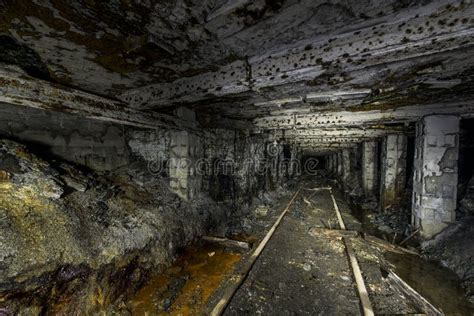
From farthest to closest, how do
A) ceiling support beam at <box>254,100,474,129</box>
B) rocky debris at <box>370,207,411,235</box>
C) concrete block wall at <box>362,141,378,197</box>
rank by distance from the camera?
concrete block wall at <box>362,141,378,197</box>, rocky debris at <box>370,207,411,235</box>, ceiling support beam at <box>254,100,474,129</box>

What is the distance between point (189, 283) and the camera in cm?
415

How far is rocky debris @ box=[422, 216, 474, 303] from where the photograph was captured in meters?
4.17

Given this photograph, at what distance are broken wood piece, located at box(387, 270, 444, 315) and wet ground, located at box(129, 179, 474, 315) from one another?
0.08m

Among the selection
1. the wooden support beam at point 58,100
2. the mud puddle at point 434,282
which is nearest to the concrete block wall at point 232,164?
the wooden support beam at point 58,100

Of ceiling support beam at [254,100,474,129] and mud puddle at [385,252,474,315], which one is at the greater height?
ceiling support beam at [254,100,474,129]

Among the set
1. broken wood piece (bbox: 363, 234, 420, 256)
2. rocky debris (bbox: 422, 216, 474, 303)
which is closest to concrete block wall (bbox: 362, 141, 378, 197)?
rocky debris (bbox: 422, 216, 474, 303)

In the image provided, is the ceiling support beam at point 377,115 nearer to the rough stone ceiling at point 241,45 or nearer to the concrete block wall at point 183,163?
the rough stone ceiling at point 241,45

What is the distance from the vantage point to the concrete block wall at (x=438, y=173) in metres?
5.24

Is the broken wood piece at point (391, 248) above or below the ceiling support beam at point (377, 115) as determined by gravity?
below

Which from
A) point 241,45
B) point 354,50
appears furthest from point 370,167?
point 241,45

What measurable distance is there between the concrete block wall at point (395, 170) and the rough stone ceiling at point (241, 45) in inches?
204

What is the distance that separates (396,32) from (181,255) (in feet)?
17.4

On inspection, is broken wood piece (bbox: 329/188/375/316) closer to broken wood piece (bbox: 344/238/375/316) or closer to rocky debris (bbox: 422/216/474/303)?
broken wood piece (bbox: 344/238/375/316)

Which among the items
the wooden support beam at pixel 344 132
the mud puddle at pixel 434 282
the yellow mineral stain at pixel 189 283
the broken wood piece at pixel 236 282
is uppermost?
the wooden support beam at pixel 344 132
